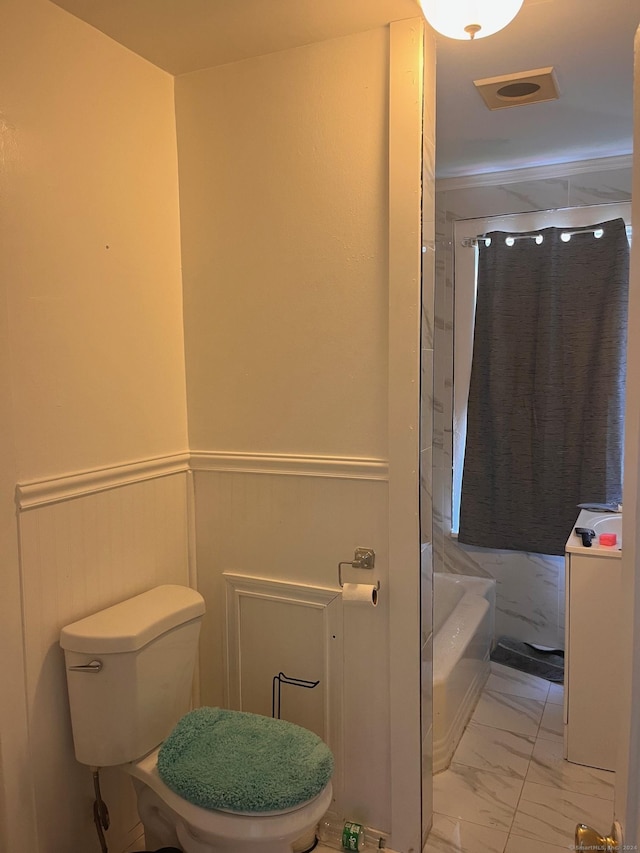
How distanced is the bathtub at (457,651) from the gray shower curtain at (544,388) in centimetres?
26

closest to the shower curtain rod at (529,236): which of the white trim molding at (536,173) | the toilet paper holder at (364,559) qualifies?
the white trim molding at (536,173)

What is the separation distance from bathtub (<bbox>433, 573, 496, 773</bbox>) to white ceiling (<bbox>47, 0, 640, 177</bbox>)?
2138 millimetres

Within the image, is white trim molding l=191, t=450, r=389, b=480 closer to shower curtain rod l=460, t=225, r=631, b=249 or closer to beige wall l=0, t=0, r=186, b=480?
beige wall l=0, t=0, r=186, b=480

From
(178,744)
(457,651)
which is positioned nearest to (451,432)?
(457,651)

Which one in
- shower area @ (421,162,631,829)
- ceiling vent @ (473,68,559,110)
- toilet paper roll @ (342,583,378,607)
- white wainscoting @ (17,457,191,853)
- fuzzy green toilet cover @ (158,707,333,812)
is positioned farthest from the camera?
shower area @ (421,162,631,829)

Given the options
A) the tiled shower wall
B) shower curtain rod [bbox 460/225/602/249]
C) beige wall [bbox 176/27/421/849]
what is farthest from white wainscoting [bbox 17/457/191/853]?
shower curtain rod [bbox 460/225/602/249]

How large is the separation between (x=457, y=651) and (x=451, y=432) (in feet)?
3.98

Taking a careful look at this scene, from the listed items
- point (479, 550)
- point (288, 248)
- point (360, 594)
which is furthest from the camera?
point (479, 550)

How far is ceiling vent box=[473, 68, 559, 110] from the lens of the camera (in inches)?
87.4

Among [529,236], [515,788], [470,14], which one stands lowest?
[515,788]

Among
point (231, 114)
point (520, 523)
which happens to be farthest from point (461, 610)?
point (231, 114)

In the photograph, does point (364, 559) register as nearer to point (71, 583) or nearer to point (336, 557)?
point (336, 557)

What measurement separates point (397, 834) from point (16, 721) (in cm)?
117

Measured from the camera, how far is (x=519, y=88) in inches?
91.4
